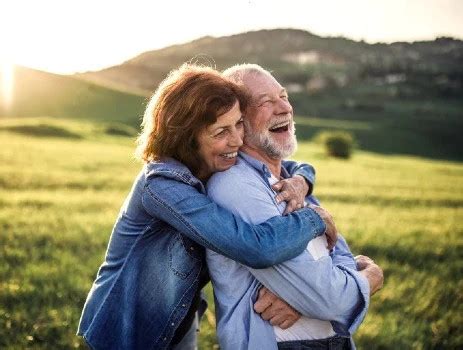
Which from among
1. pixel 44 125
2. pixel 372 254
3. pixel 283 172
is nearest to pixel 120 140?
pixel 44 125

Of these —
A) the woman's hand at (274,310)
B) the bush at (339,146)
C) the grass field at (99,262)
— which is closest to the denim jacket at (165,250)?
the woman's hand at (274,310)

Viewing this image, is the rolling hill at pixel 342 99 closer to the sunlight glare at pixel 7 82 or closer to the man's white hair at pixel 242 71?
the man's white hair at pixel 242 71

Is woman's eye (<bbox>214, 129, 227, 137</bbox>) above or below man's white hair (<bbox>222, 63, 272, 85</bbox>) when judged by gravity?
below

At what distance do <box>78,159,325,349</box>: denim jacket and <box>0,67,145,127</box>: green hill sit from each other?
A: 53.8 m

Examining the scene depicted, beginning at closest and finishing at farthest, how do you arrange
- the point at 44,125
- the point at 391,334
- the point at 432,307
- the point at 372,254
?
the point at 391,334 → the point at 432,307 → the point at 372,254 → the point at 44,125

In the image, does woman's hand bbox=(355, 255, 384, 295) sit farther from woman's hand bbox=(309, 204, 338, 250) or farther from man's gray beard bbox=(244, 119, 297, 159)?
man's gray beard bbox=(244, 119, 297, 159)

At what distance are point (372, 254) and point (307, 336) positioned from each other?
4.74 m

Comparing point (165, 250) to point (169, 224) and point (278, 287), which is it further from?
point (278, 287)

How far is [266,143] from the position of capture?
3.36m

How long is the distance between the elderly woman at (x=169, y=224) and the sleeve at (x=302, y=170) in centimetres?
85

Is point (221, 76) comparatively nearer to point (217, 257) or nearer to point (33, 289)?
point (217, 257)

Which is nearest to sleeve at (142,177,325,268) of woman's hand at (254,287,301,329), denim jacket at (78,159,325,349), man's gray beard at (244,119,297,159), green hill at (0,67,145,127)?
denim jacket at (78,159,325,349)

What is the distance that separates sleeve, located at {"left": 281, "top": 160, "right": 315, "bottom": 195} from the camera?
3.71 metres

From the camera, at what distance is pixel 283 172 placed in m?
3.91
